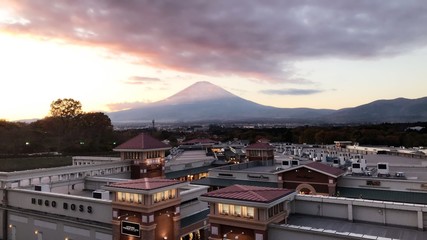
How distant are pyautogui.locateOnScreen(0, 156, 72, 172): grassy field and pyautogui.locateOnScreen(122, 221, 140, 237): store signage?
81288 millimetres

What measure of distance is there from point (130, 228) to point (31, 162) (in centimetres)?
8936

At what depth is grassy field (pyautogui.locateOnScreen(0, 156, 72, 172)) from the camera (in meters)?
103

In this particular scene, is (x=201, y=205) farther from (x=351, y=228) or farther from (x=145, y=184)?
(x=351, y=228)

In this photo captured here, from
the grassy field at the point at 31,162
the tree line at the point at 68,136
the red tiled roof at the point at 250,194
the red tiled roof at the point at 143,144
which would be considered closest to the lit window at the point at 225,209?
the red tiled roof at the point at 250,194

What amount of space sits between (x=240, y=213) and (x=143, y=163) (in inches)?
1453

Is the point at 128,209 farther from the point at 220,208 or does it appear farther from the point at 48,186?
the point at 48,186

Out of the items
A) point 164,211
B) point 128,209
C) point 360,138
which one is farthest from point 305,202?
point 360,138

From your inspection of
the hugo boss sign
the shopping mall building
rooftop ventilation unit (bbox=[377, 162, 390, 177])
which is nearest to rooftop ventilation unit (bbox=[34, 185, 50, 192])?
the shopping mall building

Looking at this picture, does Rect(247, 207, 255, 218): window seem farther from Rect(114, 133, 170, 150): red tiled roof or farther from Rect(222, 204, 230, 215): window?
Rect(114, 133, 170, 150): red tiled roof

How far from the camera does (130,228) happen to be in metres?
34.0

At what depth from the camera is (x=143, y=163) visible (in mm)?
61750

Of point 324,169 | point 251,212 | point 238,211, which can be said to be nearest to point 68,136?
point 324,169

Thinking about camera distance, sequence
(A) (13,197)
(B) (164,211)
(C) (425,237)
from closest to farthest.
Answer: (C) (425,237)
(B) (164,211)
(A) (13,197)

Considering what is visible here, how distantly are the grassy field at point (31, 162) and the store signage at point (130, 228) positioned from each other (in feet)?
267
